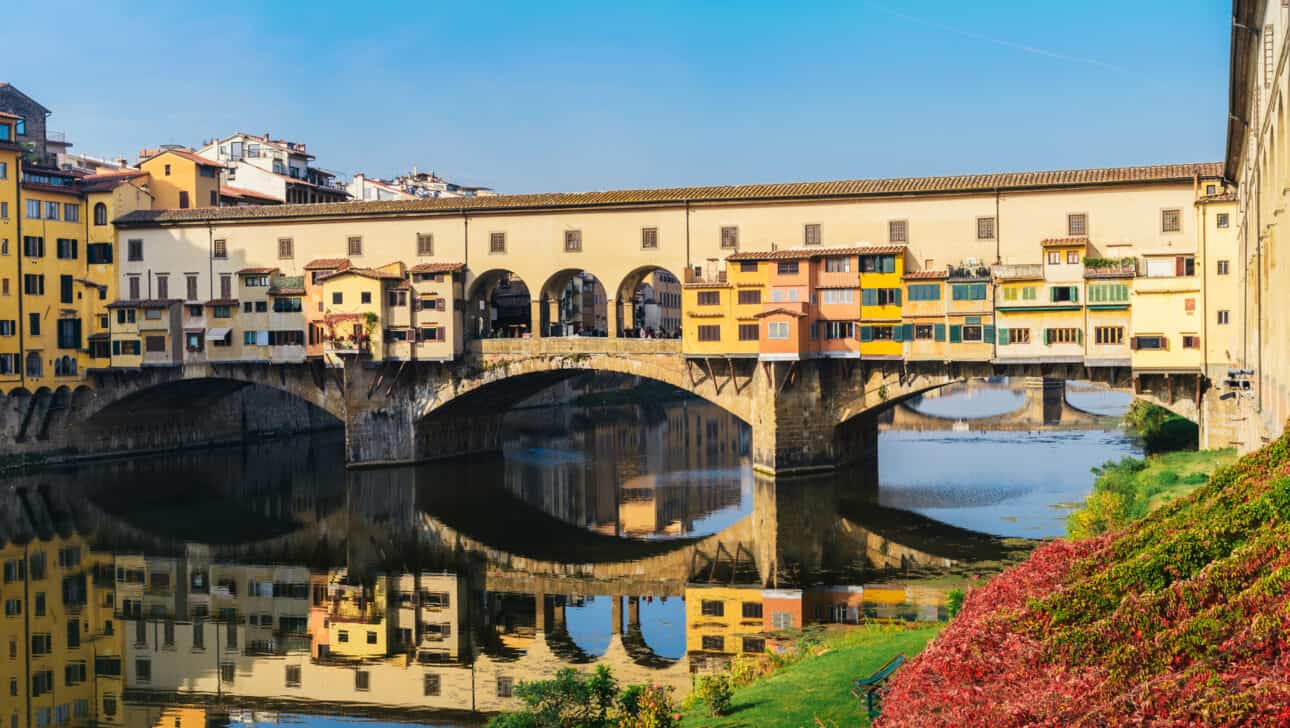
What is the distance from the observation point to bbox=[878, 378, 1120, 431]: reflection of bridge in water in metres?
63.6

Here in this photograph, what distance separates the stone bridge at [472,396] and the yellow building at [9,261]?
3.95 ft

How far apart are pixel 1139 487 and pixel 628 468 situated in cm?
2157

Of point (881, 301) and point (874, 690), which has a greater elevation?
point (881, 301)

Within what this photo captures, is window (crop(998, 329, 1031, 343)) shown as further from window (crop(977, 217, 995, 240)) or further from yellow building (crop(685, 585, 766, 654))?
yellow building (crop(685, 585, 766, 654))

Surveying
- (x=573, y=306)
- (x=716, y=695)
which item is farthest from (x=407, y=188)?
(x=716, y=695)

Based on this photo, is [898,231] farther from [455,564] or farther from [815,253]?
[455,564]

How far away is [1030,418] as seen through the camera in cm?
6750

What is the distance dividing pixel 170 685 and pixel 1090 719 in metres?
18.8

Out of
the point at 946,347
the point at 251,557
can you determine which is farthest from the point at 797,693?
the point at 946,347

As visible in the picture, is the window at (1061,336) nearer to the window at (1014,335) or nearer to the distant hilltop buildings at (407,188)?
the window at (1014,335)

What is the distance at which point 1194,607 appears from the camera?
8266mm

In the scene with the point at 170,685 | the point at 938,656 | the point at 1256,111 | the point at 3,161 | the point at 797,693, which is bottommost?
the point at 170,685

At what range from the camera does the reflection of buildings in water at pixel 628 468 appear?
37.9m

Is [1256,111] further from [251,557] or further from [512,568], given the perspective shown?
[251,557]
